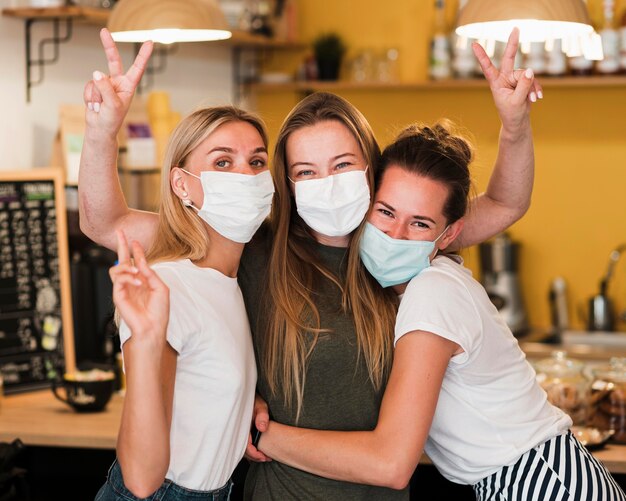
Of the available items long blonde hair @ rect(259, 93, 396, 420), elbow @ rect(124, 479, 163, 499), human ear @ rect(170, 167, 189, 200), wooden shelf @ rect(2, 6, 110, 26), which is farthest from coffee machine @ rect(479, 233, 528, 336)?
elbow @ rect(124, 479, 163, 499)

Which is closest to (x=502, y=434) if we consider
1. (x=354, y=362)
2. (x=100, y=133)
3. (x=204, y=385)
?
(x=354, y=362)

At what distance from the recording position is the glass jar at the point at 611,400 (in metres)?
2.39

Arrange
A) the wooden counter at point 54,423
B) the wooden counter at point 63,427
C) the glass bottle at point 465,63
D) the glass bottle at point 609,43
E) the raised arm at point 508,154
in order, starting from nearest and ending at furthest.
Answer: the raised arm at point 508,154 < the wooden counter at point 63,427 < the wooden counter at point 54,423 < the glass bottle at point 609,43 < the glass bottle at point 465,63

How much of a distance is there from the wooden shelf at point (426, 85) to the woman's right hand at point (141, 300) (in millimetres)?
3006

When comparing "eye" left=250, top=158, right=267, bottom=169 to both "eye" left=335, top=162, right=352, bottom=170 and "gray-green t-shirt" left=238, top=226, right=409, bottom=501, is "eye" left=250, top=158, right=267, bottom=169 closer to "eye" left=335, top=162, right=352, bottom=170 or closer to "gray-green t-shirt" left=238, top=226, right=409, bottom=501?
"eye" left=335, top=162, right=352, bottom=170

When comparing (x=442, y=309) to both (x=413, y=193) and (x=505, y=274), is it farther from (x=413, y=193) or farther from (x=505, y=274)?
(x=505, y=274)

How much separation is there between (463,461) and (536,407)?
0.17 m

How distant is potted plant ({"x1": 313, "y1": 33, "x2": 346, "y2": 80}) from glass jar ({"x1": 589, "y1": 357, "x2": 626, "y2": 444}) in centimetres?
241

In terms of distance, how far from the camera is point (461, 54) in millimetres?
4309

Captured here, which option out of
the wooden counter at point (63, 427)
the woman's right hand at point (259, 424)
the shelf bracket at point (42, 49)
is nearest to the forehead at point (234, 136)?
the woman's right hand at point (259, 424)

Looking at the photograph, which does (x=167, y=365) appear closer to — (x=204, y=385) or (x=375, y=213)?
(x=204, y=385)

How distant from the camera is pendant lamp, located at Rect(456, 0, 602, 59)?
75.1 inches

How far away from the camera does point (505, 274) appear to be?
14.3 feet

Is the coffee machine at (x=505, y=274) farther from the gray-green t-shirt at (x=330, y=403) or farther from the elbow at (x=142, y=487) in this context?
the elbow at (x=142, y=487)
